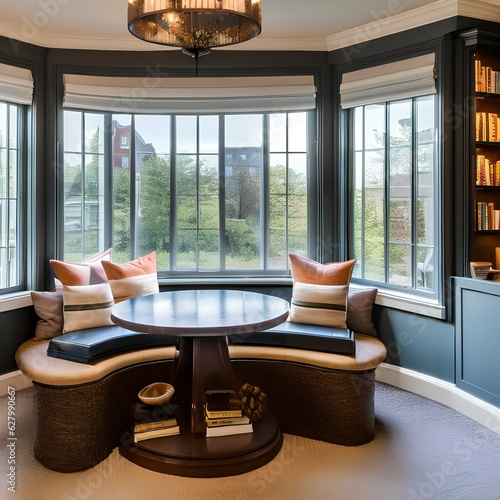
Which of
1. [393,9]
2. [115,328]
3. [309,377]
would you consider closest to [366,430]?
[309,377]

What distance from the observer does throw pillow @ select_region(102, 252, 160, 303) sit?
3410 millimetres

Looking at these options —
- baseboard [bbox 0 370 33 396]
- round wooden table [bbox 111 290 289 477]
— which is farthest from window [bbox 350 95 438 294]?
baseboard [bbox 0 370 33 396]

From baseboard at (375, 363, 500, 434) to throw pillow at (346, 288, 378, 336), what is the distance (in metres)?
0.36

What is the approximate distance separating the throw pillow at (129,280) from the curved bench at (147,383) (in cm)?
57

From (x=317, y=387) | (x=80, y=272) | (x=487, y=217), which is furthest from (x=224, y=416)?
(x=487, y=217)

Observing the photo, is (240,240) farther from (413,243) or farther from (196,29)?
(196,29)

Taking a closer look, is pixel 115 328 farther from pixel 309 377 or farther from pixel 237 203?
pixel 237 203

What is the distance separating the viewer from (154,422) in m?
2.61

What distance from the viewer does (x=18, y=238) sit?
371 centimetres

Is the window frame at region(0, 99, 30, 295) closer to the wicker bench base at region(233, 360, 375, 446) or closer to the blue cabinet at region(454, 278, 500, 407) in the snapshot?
the wicker bench base at region(233, 360, 375, 446)

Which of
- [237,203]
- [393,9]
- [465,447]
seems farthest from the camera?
[237,203]

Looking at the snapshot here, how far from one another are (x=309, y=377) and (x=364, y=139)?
6.60 feet

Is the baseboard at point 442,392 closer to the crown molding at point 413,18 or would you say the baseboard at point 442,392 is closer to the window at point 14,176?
the crown molding at point 413,18

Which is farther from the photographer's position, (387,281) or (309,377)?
(387,281)
